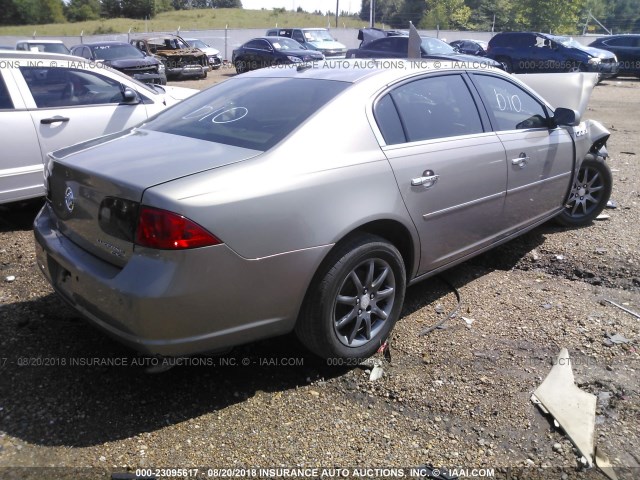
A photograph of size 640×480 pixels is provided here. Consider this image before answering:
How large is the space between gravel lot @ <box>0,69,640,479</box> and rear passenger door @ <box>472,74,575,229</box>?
2.26 feet

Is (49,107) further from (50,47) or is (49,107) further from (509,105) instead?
(50,47)

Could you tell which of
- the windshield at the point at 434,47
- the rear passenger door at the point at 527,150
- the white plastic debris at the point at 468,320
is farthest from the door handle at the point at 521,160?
the windshield at the point at 434,47

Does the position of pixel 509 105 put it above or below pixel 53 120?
above

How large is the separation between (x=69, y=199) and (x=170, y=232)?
860mm

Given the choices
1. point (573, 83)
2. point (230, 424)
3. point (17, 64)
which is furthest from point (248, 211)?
point (573, 83)

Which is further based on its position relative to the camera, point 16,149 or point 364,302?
point 16,149

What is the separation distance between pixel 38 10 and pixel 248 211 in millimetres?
77936

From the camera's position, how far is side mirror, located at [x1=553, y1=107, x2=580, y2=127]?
14.6 feet

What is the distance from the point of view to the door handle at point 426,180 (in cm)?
327

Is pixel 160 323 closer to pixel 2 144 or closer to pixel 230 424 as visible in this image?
pixel 230 424

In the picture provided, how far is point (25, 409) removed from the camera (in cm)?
280

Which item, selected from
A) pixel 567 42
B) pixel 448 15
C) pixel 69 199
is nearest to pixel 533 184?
pixel 69 199

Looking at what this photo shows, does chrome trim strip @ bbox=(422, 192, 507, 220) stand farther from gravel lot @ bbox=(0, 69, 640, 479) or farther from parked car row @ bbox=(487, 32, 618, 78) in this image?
parked car row @ bbox=(487, 32, 618, 78)

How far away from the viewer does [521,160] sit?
13.5 ft
